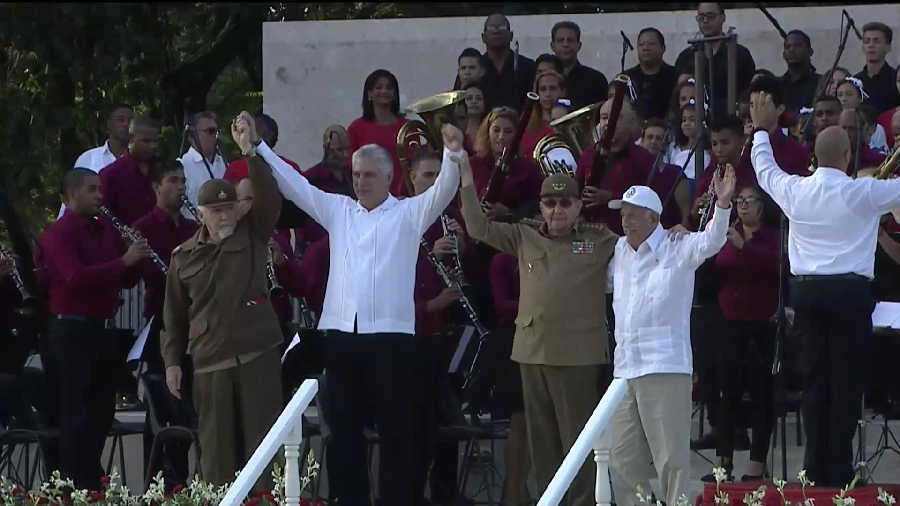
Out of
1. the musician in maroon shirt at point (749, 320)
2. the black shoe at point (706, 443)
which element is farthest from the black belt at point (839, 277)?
the black shoe at point (706, 443)

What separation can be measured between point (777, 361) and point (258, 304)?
109 inches

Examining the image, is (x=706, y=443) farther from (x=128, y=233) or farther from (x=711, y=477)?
(x=128, y=233)

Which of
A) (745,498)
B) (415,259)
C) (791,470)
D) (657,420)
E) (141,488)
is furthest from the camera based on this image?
(141,488)

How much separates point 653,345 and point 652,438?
1.53 feet

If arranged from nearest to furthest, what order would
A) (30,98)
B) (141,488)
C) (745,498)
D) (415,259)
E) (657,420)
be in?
1. (745,498)
2. (657,420)
3. (415,259)
4. (141,488)
5. (30,98)

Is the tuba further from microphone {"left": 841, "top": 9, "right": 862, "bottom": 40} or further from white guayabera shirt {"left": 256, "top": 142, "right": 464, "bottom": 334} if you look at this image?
microphone {"left": 841, "top": 9, "right": 862, "bottom": 40}

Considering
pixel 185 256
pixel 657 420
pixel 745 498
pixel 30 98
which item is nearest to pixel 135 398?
pixel 185 256

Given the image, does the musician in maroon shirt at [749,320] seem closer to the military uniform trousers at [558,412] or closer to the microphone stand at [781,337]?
the microphone stand at [781,337]

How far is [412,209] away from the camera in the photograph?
35.8ft

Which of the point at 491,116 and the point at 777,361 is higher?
the point at 491,116

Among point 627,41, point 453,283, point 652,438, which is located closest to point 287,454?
point 652,438

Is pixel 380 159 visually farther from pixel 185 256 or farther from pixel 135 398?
pixel 135 398

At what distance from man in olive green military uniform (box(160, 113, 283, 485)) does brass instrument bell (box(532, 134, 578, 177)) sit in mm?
1865

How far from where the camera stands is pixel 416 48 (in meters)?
17.1
